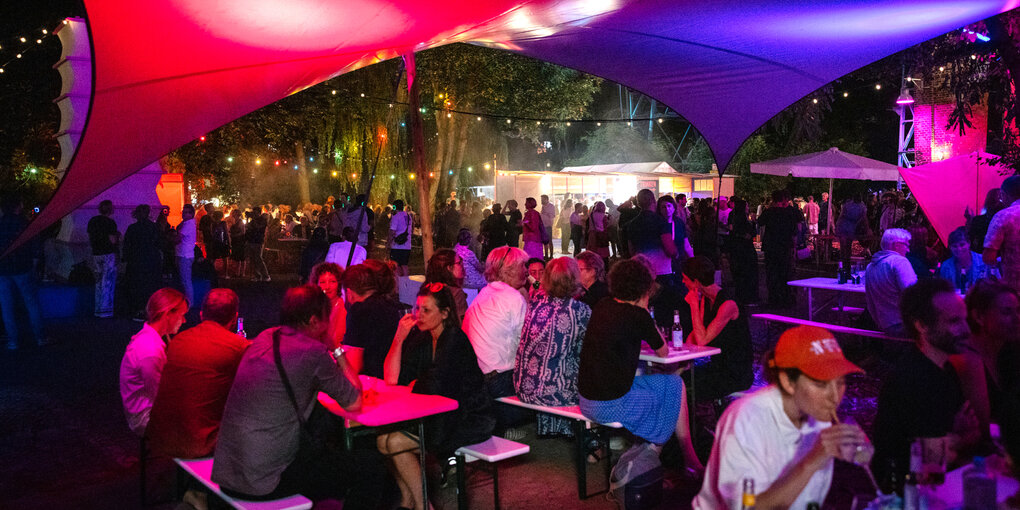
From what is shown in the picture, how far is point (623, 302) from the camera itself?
475cm

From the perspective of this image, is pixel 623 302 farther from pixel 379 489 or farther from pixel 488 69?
pixel 488 69

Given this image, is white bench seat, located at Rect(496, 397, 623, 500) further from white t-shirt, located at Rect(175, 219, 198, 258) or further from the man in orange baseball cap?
white t-shirt, located at Rect(175, 219, 198, 258)

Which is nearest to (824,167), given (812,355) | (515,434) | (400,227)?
(400,227)

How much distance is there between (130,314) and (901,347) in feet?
36.1

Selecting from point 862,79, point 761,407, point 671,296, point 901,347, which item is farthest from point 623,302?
point 862,79

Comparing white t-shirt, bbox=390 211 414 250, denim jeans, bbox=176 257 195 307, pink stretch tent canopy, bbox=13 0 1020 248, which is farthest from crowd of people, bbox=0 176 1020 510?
denim jeans, bbox=176 257 195 307

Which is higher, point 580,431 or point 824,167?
point 824,167

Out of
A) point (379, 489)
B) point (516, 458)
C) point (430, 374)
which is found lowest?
point (516, 458)

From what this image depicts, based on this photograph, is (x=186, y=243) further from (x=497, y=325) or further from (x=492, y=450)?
(x=492, y=450)

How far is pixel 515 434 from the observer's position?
6215mm

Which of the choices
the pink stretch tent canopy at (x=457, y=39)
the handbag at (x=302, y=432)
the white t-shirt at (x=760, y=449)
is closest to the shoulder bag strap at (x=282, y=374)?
the handbag at (x=302, y=432)

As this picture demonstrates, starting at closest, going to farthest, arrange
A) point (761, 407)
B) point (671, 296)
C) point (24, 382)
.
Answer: point (761, 407) < point (671, 296) < point (24, 382)

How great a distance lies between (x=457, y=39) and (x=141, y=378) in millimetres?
3305

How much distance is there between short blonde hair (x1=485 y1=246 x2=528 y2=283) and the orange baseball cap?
10.7 ft
